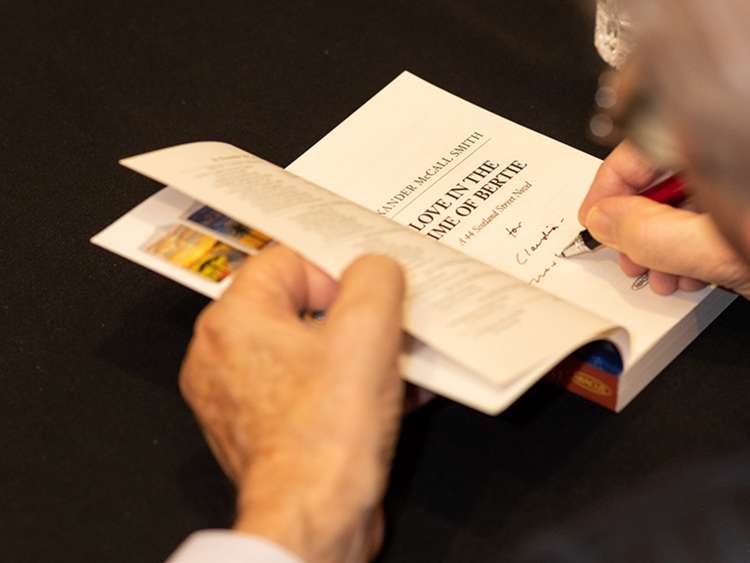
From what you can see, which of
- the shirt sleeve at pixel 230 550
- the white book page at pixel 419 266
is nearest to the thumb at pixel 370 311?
the white book page at pixel 419 266

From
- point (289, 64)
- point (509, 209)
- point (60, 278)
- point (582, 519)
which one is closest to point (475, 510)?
point (582, 519)

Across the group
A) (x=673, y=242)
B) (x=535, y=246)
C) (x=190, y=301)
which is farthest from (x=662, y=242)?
(x=190, y=301)

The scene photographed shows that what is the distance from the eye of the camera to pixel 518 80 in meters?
1.33

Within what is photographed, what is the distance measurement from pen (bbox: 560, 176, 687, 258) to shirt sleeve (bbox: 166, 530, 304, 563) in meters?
0.41

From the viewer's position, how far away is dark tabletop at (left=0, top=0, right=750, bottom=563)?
97cm

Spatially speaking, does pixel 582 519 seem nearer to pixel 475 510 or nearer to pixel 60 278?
pixel 475 510

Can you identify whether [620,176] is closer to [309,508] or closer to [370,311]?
[370,311]

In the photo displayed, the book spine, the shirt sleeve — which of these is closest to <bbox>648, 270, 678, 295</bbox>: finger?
the book spine

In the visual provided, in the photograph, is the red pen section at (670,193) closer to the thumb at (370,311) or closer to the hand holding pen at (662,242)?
the hand holding pen at (662,242)

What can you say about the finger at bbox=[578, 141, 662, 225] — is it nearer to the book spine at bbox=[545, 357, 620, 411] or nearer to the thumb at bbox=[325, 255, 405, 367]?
the book spine at bbox=[545, 357, 620, 411]

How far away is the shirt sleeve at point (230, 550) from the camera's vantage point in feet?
2.71

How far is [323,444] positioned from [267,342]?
0.29 feet

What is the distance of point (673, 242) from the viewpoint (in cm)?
104
